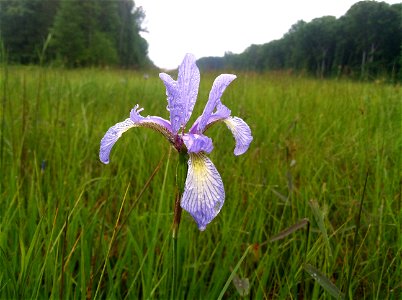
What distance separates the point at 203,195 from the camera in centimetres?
70

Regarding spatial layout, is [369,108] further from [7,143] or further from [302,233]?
[7,143]

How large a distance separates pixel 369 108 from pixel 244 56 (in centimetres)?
648

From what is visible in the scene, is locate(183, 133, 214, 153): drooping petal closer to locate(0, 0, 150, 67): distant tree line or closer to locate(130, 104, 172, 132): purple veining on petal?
locate(130, 104, 172, 132): purple veining on petal

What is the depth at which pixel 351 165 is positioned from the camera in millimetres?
2107

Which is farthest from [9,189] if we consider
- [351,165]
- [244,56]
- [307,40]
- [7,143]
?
[244,56]

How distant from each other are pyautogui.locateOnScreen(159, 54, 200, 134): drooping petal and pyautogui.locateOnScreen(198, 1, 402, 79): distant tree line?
1446 mm

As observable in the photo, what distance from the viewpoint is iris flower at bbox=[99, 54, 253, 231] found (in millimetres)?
693

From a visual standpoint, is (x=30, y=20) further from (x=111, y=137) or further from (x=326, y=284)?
(x=326, y=284)

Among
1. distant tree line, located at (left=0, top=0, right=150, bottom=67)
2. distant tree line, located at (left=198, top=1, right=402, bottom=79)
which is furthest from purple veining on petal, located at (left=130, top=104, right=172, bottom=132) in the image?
distant tree line, located at (left=0, top=0, right=150, bottom=67)

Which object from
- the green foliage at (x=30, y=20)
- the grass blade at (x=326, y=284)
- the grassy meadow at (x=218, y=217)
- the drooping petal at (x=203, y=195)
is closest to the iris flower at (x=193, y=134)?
the drooping petal at (x=203, y=195)

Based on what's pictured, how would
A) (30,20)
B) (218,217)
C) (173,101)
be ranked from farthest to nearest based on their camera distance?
(30,20)
(218,217)
(173,101)

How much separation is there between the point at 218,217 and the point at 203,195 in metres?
0.92

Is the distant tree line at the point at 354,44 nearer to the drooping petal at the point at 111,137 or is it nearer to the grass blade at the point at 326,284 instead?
the grass blade at the point at 326,284

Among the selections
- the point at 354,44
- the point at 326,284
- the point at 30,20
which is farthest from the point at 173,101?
the point at 30,20
